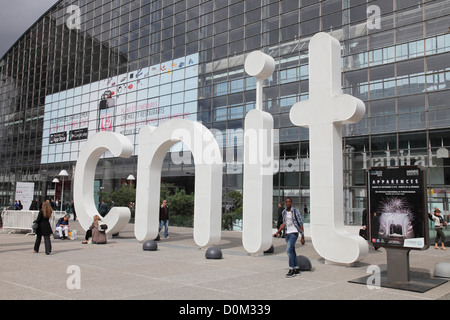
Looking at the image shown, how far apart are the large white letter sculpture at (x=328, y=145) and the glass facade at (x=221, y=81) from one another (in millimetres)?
13303

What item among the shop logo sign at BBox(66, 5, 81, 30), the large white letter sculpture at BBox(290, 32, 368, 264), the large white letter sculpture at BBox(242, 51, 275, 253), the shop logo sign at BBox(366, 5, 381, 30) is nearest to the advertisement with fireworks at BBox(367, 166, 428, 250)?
the large white letter sculpture at BBox(290, 32, 368, 264)

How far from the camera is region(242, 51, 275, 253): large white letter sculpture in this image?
11.4 m

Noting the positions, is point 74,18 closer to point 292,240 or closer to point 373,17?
point 373,17

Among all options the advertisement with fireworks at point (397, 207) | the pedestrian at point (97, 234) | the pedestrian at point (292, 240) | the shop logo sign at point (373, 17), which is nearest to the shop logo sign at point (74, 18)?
the shop logo sign at point (373, 17)

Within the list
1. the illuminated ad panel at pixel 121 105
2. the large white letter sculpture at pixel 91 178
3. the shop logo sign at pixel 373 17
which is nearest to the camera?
the large white letter sculpture at pixel 91 178

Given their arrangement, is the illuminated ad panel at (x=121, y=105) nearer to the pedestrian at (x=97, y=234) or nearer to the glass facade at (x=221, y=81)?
the glass facade at (x=221, y=81)

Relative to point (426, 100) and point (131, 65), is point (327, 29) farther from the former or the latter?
point (131, 65)

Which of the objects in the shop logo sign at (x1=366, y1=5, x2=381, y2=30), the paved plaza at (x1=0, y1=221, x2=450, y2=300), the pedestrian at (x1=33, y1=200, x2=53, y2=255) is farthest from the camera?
the shop logo sign at (x1=366, y1=5, x2=381, y2=30)

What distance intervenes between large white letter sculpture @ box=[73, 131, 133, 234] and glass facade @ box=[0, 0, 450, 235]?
529 inches

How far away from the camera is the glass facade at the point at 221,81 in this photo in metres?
22.1

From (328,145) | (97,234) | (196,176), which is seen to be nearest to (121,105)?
(97,234)

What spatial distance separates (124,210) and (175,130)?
3921 millimetres

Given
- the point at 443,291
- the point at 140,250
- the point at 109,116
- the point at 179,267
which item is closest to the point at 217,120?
the point at 109,116

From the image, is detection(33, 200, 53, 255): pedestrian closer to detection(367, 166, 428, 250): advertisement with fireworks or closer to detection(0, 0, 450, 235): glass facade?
detection(367, 166, 428, 250): advertisement with fireworks
